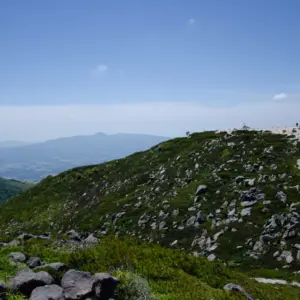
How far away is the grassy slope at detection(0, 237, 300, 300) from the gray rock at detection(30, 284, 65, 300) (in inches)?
109

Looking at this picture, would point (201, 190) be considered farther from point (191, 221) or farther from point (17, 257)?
point (17, 257)

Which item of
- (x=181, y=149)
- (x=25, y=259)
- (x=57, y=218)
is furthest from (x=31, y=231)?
(x=25, y=259)

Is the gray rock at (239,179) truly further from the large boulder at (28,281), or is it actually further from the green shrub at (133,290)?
the large boulder at (28,281)

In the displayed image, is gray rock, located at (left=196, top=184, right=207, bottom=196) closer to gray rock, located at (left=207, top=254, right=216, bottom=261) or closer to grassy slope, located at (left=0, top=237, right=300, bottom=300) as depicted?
gray rock, located at (left=207, top=254, right=216, bottom=261)

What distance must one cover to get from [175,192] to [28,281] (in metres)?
48.4

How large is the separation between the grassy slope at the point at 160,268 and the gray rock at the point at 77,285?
1592 mm

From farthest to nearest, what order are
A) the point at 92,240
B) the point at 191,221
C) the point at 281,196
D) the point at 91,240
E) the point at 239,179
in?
the point at 239,179 < the point at 191,221 < the point at 281,196 < the point at 91,240 < the point at 92,240

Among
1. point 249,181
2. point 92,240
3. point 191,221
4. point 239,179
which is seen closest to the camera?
point 92,240

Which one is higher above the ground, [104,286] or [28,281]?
[28,281]

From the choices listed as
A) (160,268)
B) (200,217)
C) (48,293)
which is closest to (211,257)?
(200,217)

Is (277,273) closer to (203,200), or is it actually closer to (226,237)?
(226,237)

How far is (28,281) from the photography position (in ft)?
44.5

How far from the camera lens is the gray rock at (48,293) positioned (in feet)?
40.9

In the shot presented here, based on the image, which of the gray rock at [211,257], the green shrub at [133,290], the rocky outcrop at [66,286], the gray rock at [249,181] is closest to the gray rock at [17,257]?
the rocky outcrop at [66,286]
